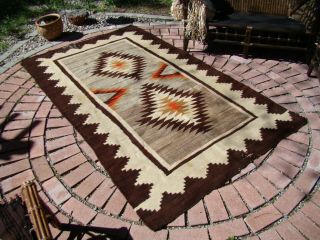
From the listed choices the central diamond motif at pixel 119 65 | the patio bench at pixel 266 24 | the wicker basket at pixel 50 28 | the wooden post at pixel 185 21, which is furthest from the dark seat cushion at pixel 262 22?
the wicker basket at pixel 50 28

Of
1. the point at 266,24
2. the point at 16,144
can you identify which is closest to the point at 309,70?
the point at 266,24

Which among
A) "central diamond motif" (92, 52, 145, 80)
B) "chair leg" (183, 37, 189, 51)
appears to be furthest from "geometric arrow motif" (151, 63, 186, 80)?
"chair leg" (183, 37, 189, 51)

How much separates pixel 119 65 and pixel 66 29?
188 cm

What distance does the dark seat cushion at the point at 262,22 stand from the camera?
485cm

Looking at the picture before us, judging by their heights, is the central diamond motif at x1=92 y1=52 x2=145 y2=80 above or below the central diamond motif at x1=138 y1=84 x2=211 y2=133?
above

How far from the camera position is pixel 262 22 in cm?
508

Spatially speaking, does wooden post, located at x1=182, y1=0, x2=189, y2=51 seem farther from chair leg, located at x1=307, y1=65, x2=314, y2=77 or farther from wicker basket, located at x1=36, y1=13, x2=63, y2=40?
wicker basket, located at x1=36, y1=13, x2=63, y2=40

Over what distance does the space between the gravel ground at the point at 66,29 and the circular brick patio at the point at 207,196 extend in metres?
1.38

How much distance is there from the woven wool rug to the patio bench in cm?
70

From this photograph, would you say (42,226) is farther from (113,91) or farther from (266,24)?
(266,24)

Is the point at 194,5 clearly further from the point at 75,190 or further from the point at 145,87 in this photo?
the point at 75,190

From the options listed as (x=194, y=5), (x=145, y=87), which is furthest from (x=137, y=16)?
(x=145, y=87)

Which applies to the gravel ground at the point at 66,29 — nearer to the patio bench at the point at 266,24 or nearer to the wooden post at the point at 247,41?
the patio bench at the point at 266,24

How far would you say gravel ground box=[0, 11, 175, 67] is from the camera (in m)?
5.75
